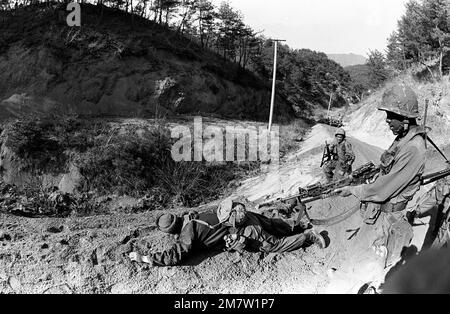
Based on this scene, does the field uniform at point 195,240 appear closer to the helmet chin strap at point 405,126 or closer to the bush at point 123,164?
the helmet chin strap at point 405,126

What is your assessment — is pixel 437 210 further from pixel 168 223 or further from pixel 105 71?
pixel 105 71

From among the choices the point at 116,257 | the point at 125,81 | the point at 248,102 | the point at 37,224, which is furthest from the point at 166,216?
the point at 248,102

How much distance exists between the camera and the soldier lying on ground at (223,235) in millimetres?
4773

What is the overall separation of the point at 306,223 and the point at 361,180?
3.61ft

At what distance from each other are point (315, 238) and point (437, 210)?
1.73 metres

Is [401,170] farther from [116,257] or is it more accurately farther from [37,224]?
[37,224]

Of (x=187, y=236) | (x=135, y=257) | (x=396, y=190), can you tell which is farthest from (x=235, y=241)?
(x=396, y=190)

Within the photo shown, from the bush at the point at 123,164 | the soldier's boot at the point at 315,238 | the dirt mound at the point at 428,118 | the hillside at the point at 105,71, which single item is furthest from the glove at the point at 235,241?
the hillside at the point at 105,71

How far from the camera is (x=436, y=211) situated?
17.2 ft

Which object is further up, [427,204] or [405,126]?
[405,126]

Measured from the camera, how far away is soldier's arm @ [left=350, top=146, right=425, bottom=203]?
11.1ft

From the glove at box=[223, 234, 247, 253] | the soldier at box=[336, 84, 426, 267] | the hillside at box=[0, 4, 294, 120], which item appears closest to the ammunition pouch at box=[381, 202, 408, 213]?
the soldier at box=[336, 84, 426, 267]

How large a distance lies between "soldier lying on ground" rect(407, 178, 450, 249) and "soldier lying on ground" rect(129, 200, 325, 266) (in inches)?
54.9

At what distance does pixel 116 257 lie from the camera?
16.6 feet
